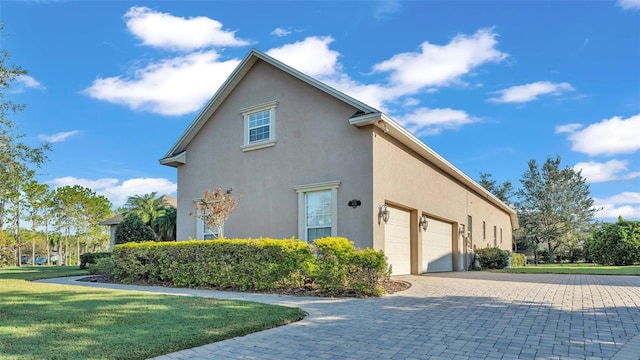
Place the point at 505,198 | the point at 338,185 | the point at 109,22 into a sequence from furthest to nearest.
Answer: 1. the point at 505,198
2. the point at 109,22
3. the point at 338,185

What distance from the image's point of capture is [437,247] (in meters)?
17.5

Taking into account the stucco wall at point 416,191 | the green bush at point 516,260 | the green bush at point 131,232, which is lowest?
the green bush at point 516,260

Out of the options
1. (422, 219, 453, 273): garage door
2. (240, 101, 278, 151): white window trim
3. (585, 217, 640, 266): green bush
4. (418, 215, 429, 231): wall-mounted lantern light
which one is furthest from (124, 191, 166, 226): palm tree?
(585, 217, 640, 266): green bush

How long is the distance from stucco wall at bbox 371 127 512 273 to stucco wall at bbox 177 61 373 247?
550mm

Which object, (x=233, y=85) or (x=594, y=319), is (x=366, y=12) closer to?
(x=233, y=85)

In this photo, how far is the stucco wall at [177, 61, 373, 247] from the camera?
40.1ft

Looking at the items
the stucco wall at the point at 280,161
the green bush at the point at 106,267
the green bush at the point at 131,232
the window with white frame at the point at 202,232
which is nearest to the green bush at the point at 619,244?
the stucco wall at the point at 280,161

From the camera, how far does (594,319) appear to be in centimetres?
656

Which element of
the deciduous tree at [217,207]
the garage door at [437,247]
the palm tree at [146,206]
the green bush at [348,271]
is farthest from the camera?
the palm tree at [146,206]

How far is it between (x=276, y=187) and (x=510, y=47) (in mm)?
9033

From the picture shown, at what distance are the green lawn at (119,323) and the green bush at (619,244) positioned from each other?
24864 mm

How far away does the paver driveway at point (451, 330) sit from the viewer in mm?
4770

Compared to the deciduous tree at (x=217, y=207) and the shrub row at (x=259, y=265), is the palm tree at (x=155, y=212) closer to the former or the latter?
the deciduous tree at (x=217, y=207)

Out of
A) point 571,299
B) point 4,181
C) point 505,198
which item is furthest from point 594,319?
point 505,198
